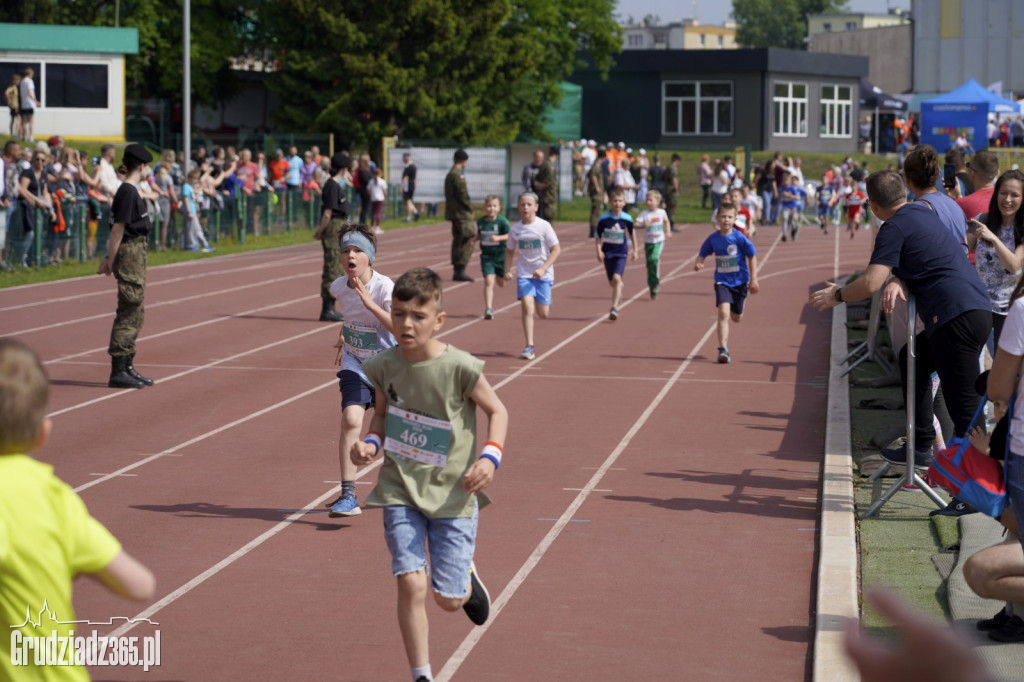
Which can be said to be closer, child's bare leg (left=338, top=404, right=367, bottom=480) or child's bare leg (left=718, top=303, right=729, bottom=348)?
child's bare leg (left=338, top=404, right=367, bottom=480)

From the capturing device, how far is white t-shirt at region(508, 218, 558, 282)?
615 inches

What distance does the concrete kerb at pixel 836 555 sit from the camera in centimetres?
582

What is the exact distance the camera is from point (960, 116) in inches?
2149

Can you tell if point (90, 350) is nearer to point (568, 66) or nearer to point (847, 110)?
point (568, 66)

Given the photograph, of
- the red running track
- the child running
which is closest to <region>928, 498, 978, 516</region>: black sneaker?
the red running track

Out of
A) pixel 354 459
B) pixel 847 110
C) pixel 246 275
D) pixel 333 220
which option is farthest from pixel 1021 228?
pixel 847 110

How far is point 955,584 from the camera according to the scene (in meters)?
6.74

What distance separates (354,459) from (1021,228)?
585cm

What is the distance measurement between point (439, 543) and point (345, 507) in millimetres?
3204

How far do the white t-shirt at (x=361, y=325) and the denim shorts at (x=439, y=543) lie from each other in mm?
2758

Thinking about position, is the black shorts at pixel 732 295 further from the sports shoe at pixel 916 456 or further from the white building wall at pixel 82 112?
the white building wall at pixel 82 112

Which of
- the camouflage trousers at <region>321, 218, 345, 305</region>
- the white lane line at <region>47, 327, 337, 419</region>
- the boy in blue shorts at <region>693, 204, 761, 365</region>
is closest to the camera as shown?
the white lane line at <region>47, 327, 337, 419</region>

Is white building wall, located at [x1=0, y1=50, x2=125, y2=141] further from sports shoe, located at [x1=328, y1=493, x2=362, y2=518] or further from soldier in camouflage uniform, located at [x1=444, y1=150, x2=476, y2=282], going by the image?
sports shoe, located at [x1=328, y1=493, x2=362, y2=518]

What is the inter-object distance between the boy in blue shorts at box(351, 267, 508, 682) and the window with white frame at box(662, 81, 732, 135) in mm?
69148
